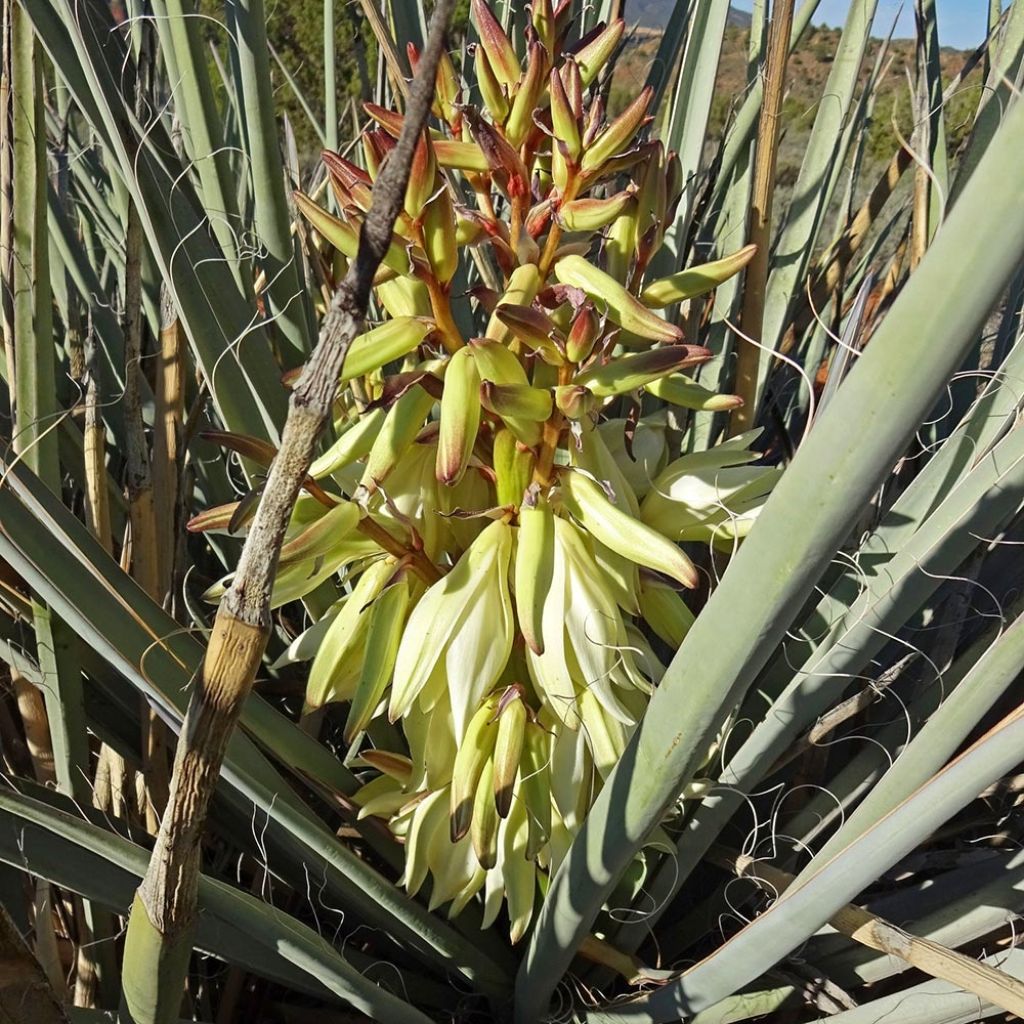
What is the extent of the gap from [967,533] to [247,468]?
1.54 ft

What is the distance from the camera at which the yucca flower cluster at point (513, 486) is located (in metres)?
0.53

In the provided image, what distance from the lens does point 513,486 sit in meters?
0.56

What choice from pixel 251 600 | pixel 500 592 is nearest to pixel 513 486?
pixel 500 592

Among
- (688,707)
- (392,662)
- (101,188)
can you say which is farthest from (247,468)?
(101,188)

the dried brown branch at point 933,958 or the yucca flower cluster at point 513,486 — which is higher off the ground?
the yucca flower cluster at point 513,486

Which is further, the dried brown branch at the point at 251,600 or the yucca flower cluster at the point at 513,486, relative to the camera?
the yucca flower cluster at the point at 513,486

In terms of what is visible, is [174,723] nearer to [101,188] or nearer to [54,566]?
[54,566]

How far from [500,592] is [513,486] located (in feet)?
0.21

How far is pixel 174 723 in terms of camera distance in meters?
0.54

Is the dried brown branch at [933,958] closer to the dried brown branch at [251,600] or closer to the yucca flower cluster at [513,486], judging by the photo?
the yucca flower cluster at [513,486]

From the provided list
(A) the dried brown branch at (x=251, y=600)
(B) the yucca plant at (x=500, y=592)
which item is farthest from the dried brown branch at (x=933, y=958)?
(A) the dried brown branch at (x=251, y=600)

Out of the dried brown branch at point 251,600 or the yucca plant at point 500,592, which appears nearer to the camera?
the dried brown branch at point 251,600

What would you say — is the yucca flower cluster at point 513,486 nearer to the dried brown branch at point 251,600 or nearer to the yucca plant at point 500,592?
the yucca plant at point 500,592

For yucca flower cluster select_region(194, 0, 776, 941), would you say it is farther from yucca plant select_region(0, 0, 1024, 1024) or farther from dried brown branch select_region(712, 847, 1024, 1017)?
dried brown branch select_region(712, 847, 1024, 1017)
